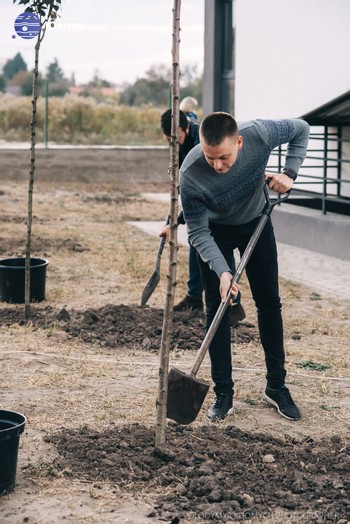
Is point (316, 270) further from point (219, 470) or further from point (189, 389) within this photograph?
point (219, 470)

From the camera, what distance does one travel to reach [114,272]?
396 inches

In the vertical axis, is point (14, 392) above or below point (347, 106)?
below

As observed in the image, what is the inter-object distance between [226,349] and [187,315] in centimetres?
234

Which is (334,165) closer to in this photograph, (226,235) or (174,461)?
(226,235)

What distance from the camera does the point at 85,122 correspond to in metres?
28.1

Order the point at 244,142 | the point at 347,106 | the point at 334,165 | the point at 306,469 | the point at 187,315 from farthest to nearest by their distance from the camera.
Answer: the point at 334,165, the point at 347,106, the point at 187,315, the point at 244,142, the point at 306,469

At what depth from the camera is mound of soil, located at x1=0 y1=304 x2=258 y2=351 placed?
702cm

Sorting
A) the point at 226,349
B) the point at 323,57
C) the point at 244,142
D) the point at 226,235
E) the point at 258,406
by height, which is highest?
the point at 323,57

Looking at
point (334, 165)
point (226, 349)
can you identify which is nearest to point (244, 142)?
point (226, 349)

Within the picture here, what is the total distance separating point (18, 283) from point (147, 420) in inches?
134

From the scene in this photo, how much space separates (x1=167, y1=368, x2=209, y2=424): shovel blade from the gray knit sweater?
55 centimetres

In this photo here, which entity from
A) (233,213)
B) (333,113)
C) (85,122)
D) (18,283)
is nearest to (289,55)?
(333,113)

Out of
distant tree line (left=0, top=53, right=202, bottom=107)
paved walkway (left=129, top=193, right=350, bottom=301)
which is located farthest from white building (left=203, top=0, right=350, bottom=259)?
distant tree line (left=0, top=53, right=202, bottom=107)

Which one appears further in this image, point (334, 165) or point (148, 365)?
point (334, 165)
